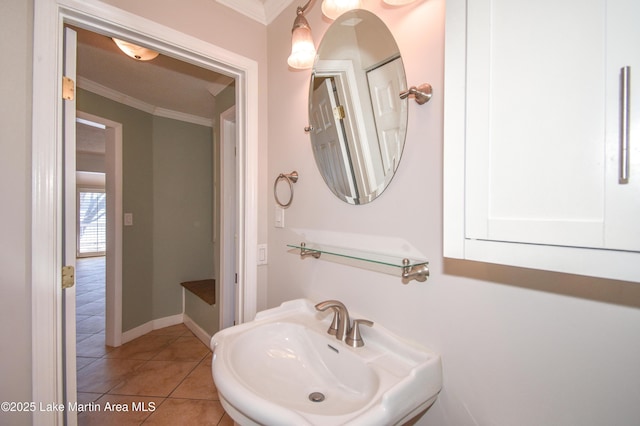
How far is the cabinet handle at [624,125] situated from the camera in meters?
0.37

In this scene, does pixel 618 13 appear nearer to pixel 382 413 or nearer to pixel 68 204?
pixel 382 413

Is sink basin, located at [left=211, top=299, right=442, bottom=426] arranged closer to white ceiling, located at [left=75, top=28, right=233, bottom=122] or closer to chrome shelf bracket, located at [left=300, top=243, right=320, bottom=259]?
chrome shelf bracket, located at [left=300, top=243, right=320, bottom=259]

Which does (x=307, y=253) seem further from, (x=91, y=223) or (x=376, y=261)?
(x=91, y=223)

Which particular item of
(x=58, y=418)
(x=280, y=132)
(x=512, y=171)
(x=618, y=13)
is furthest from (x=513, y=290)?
(x=58, y=418)

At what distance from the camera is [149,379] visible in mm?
2082

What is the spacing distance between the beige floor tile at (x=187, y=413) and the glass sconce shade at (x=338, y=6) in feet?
7.73

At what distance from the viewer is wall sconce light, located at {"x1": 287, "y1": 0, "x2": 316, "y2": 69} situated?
113 centimetres

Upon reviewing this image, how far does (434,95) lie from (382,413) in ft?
2.89

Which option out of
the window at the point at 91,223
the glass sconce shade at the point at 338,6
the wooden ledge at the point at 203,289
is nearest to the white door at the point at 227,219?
the wooden ledge at the point at 203,289

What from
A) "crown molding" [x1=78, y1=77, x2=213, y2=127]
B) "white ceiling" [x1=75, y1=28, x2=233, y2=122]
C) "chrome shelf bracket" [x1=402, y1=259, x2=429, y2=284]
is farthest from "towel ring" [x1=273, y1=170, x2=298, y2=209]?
"crown molding" [x1=78, y1=77, x2=213, y2=127]

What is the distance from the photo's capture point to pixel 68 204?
1116mm

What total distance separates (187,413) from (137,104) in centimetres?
291

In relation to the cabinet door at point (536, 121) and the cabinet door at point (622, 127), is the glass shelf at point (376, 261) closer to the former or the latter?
the cabinet door at point (536, 121)

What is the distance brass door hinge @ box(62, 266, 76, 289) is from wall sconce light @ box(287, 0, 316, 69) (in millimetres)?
1318
